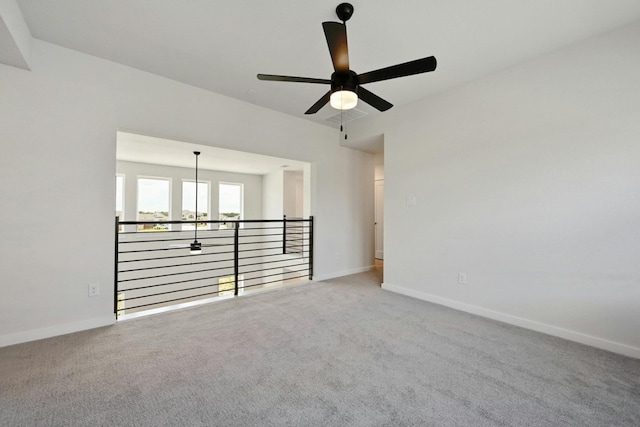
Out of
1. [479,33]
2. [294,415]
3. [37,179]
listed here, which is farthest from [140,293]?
[479,33]

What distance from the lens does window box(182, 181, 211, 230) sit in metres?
6.66

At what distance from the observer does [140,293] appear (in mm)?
6262

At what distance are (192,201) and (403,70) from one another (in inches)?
251

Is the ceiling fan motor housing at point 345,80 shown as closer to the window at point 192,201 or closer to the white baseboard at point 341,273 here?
the white baseboard at point 341,273

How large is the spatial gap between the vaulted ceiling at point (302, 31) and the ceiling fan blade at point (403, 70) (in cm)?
53

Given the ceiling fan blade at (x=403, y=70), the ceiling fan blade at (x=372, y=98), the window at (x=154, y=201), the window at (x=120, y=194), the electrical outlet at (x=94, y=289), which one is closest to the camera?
the ceiling fan blade at (x=403, y=70)

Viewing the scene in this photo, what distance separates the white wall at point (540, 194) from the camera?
2.13 m

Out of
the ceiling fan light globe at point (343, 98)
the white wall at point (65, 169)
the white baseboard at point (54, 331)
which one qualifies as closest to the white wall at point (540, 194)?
the ceiling fan light globe at point (343, 98)

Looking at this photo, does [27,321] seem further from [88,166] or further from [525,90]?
[525,90]

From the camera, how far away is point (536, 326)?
2.53 m

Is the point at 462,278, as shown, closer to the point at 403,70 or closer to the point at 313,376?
the point at 313,376

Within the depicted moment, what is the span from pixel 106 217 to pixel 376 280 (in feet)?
12.2

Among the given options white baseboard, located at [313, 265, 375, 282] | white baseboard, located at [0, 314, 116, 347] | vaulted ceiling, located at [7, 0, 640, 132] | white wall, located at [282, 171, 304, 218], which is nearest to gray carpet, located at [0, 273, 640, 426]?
white baseboard, located at [0, 314, 116, 347]

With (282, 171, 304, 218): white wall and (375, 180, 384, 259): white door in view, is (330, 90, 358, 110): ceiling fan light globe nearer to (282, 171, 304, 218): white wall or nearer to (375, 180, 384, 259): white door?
(282, 171, 304, 218): white wall
